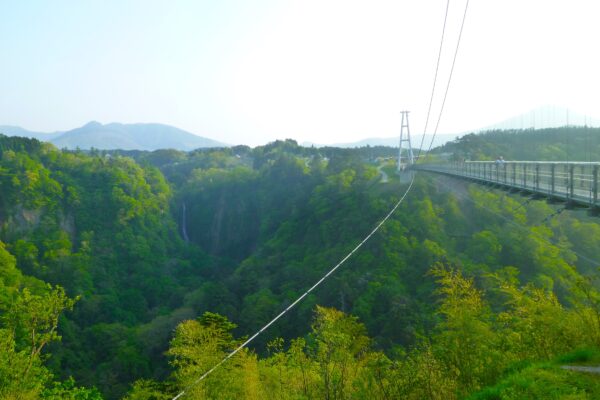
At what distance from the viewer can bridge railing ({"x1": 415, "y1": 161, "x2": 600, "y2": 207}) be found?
22.5 feet

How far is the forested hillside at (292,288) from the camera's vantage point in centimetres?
670

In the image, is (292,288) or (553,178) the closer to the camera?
(553,178)

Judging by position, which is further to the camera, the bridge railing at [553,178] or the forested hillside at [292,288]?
the bridge railing at [553,178]

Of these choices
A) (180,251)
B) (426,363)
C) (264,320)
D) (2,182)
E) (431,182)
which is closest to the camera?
(426,363)

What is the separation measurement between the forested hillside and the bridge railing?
0.52 metres

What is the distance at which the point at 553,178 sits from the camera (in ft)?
26.6

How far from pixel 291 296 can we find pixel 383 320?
6133 mm

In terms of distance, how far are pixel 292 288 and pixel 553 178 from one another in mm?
18554

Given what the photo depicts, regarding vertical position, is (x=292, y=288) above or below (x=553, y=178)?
below

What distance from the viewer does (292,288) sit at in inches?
1000

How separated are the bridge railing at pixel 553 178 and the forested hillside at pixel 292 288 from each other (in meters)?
0.52

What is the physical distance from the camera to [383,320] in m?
19.2

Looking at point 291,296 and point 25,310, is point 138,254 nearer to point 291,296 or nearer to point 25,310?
point 291,296

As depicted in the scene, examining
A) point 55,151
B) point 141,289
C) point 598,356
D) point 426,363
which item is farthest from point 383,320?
point 55,151
